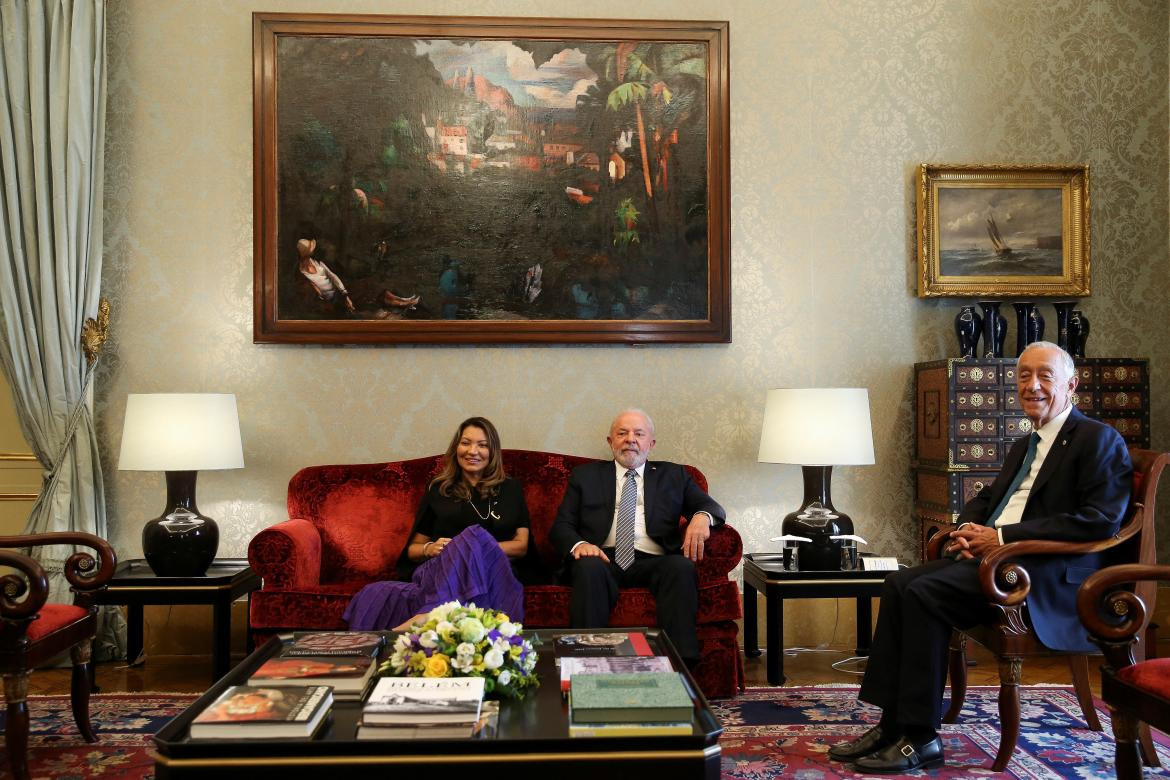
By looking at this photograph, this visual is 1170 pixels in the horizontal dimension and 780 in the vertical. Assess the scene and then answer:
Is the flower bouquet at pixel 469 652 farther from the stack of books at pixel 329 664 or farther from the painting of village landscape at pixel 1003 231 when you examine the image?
the painting of village landscape at pixel 1003 231

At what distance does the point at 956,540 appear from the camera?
3.80 meters

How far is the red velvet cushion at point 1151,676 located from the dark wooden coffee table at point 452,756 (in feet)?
4.19

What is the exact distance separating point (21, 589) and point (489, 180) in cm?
305

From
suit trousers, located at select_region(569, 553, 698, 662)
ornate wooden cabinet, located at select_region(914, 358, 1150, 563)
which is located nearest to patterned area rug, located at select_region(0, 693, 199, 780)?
suit trousers, located at select_region(569, 553, 698, 662)

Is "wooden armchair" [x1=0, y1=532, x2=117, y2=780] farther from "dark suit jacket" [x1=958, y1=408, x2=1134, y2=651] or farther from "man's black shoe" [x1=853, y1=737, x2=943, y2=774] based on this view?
"dark suit jacket" [x1=958, y1=408, x2=1134, y2=651]

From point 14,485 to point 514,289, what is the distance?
3.01 metres

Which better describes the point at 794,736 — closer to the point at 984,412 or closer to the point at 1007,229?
the point at 984,412

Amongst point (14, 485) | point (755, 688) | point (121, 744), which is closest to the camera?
point (121, 744)

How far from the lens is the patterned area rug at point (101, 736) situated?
3402mm

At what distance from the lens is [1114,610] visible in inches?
113

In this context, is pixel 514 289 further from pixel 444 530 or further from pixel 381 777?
pixel 381 777

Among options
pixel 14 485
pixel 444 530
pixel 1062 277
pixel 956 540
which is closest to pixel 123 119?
pixel 14 485

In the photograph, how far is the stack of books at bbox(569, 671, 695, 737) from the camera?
2406 mm

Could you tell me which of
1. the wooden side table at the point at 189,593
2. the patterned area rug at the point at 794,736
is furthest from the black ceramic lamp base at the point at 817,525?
the wooden side table at the point at 189,593
